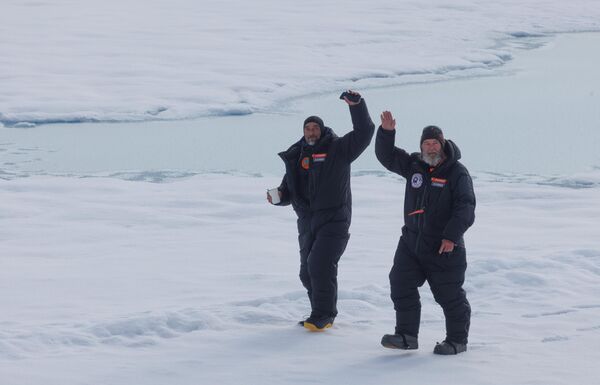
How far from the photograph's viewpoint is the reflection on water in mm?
13375

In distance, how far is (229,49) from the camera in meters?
24.2

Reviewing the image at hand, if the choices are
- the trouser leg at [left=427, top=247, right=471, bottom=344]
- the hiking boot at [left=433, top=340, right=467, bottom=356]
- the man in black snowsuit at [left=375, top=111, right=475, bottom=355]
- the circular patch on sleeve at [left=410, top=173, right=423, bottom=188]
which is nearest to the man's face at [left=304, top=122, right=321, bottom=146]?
the man in black snowsuit at [left=375, top=111, right=475, bottom=355]

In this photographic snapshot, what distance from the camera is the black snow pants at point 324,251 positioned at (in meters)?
6.11

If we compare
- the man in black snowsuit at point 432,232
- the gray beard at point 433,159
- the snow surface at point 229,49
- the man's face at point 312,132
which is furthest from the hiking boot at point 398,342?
the snow surface at point 229,49

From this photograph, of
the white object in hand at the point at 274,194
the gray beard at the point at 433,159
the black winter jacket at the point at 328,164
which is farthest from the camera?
the white object in hand at the point at 274,194

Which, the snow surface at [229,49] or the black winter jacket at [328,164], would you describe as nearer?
the black winter jacket at [328,164]

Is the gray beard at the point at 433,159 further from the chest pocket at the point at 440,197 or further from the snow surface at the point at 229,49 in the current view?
A: the snow surface at the point at 229,49

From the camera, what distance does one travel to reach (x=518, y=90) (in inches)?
748

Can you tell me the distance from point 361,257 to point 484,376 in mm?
3392

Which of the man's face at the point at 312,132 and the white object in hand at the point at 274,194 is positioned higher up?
the man's face at the point at 312,132

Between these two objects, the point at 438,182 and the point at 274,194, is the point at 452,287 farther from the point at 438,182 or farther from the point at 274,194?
the point at 274,194

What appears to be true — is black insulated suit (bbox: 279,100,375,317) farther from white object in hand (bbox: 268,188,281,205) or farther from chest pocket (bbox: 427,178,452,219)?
chest pocket (bbox: 427,178,452,219)

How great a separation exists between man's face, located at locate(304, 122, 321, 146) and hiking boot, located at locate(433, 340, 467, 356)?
1332mm

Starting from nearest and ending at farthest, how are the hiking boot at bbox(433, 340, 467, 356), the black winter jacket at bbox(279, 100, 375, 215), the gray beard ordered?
1. the gray beard
2. the hiking boot at bbox(433, 340, 467, 356)
3. the black winter jacket at bbox(279, 100, 375, 215)
